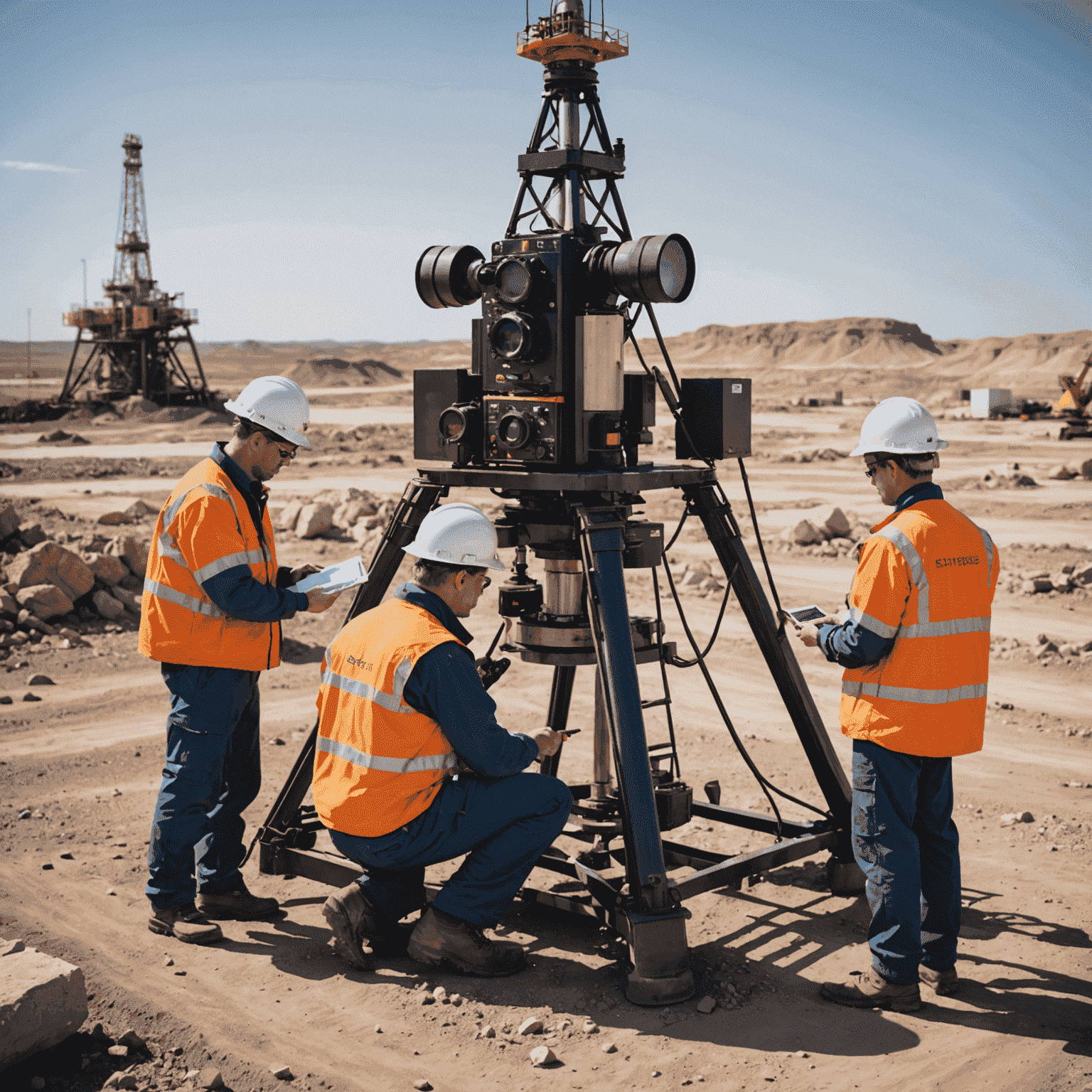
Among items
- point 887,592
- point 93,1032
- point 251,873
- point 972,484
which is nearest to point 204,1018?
point 93,1032

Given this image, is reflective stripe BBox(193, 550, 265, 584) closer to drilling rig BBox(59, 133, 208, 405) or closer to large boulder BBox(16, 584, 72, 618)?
large boulder BBox(16, 584, 72, 618)

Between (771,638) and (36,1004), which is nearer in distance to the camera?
(36,1004)

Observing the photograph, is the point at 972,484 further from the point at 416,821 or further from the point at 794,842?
the point at 416,821

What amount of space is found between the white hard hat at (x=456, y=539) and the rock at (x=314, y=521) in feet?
33.4

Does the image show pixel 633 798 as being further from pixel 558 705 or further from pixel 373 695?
pixel 558 705

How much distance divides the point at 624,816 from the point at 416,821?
0.76 metres

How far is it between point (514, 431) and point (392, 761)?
1.34 m

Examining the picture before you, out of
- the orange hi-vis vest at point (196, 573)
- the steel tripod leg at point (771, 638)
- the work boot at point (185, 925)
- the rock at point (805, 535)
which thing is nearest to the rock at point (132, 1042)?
the work boot at point (185, 925)

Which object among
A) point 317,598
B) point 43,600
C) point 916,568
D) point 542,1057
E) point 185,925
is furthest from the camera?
point 43,600

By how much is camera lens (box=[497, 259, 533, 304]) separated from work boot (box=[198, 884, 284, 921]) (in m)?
2.73

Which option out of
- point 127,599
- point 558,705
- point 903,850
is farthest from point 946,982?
point 127,599

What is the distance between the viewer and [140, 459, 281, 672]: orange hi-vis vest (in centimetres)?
435

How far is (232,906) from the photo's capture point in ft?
15.2

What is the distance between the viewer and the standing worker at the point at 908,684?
3789mm
